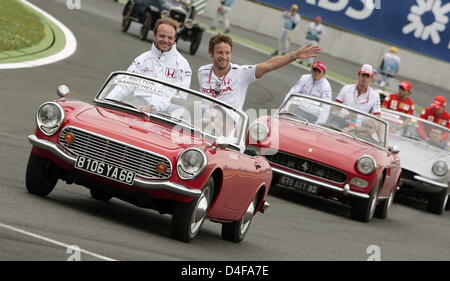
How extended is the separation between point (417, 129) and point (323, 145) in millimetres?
4217

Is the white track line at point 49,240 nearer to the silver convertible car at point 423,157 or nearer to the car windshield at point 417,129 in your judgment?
the silver convertible car at point 423,157

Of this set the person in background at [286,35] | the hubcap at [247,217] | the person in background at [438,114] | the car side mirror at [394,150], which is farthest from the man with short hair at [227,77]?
the person in background at [286,35]

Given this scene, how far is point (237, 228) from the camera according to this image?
10.6 m

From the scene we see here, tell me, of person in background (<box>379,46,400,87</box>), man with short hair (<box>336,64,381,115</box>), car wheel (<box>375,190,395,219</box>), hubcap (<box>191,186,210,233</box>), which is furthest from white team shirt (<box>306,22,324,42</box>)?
hubcap (<box>191,186,210,233</box>)

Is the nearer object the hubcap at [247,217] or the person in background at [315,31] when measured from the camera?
the hubcap at [247,217]

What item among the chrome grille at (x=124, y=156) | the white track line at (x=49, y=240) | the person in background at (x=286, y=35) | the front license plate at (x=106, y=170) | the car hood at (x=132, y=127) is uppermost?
the car hood at (x=132, y=127)

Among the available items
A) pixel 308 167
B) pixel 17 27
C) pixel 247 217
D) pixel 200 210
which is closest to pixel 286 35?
pixel 17 27

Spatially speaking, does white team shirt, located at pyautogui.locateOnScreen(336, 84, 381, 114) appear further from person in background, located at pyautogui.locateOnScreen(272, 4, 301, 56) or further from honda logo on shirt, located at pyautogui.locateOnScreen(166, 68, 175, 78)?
person in background, located at pyautogui.locateOnScreen(272, 4, 301, 56)

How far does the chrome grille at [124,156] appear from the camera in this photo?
9.17 metres

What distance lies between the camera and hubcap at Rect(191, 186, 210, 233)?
9.27m

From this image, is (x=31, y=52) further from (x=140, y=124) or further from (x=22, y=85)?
(x=140, y=124)

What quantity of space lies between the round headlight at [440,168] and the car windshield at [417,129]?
0.64 meters

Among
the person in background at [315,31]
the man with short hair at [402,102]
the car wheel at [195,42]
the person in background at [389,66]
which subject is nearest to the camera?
the man with short hair at [402,102]

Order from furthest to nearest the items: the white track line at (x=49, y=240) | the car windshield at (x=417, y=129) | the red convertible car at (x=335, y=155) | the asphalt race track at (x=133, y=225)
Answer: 1. the car windshield at (x=417, y=129)
2. the red convertible car at (x=335, y=155)
3. the asphalt race track at (x=133, y=225)
4. the white track line at (x=49, y=240)
